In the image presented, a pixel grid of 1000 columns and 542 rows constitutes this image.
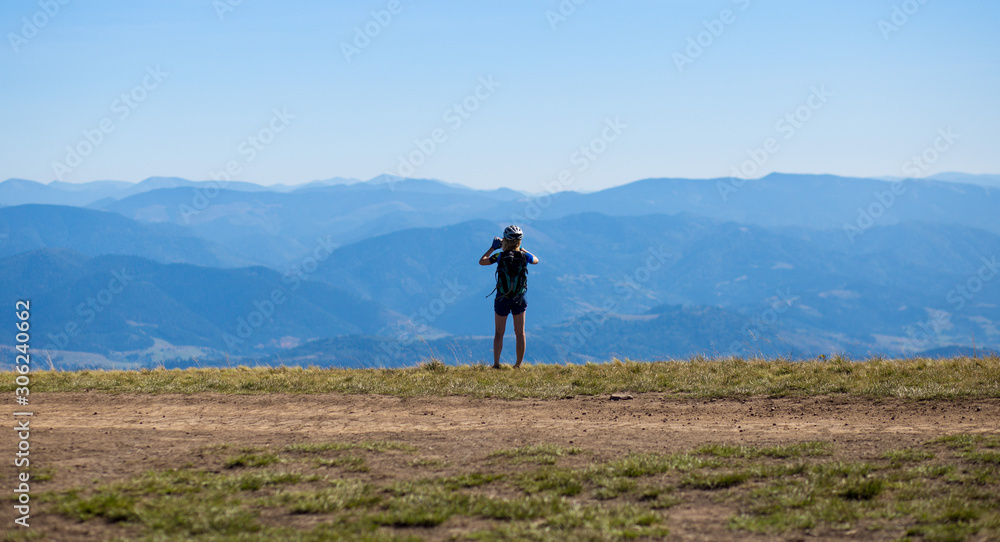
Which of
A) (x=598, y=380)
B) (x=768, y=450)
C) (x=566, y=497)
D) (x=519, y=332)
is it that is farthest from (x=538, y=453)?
(x=519, y=332)

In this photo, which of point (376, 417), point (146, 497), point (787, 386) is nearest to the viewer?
point (146, 497)

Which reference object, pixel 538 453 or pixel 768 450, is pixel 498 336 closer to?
pixel 538 453

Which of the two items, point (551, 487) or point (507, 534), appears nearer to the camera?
point (507, 534)

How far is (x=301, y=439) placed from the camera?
8.57 m

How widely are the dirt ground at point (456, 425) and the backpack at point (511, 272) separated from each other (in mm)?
3505

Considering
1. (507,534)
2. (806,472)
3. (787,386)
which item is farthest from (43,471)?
(787,386)

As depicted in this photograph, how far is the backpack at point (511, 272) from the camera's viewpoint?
14.2 m

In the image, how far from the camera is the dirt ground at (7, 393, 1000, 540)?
751cm

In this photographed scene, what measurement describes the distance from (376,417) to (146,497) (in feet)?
13.4

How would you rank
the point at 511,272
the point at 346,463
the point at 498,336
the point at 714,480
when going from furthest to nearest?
the point at 498,336, the point at 511,272, the point at 346,463, the point at 714,480

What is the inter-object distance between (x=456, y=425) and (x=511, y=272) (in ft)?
17.4

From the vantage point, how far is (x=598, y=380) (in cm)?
1269

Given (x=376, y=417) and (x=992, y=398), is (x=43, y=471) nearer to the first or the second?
(x=376, y=417)

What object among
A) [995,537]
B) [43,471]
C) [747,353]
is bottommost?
[995,537]
